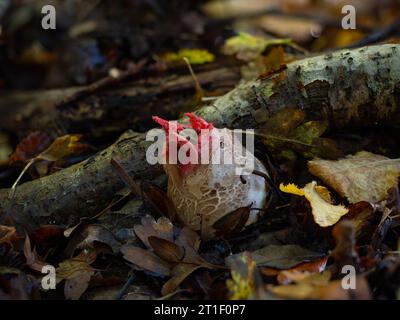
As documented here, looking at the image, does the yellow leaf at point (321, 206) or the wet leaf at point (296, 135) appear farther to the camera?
the wet leaf at point (296, 135)

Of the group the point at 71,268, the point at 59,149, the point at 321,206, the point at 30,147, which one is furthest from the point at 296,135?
the point at 30,147

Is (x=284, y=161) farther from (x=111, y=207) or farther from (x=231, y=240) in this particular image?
(x=111, y=207)

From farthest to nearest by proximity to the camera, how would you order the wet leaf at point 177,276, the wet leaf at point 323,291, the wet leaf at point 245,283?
the wet leaf at point 177,276
the wet leaf at point 245,283
the wet leaf at point 323,291

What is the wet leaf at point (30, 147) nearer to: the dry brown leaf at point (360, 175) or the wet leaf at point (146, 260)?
the wet leaf at point (146, 260)

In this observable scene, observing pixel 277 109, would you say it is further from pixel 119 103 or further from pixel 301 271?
pixel 119 103

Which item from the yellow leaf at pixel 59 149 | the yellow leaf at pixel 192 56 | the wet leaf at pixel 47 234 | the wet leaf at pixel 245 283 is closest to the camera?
the wet leaf at pixel 245 283

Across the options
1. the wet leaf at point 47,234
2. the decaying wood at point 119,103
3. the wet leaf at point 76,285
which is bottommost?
the wet leaf at point 76,285

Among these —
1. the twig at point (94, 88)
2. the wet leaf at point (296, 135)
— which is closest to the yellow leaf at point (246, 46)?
the twig at point (94, 88)

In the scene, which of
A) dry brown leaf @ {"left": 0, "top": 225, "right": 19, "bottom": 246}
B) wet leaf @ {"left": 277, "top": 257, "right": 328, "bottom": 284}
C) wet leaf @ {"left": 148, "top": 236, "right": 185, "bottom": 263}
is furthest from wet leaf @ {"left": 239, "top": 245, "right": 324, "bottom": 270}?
dry brown leaf @ {"left": 0, "top": 225, "right": 19, "bottom": 246}

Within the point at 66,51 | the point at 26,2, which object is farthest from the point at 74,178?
the point at 26,2
